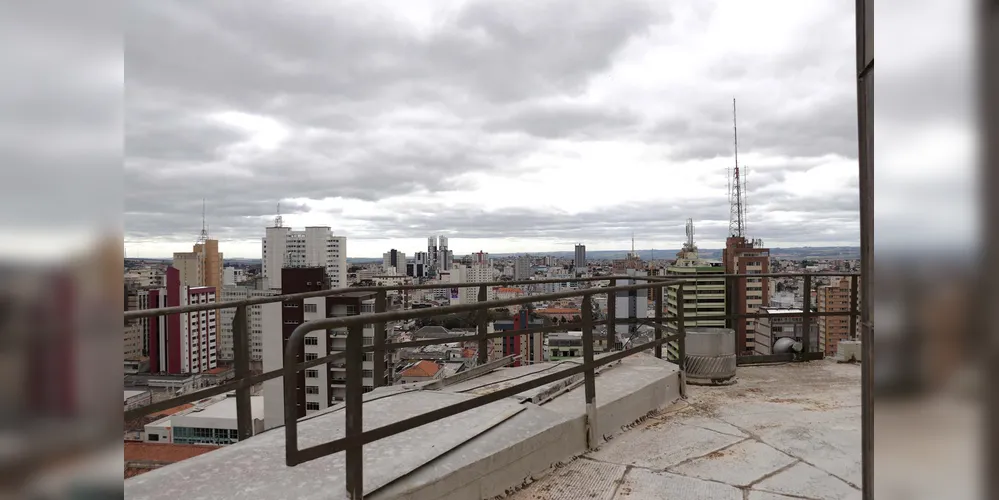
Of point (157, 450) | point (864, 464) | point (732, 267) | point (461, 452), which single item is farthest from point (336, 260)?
point (864, 464)

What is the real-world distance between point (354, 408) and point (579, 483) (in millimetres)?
1550

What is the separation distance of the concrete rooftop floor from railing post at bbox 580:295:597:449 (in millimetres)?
119

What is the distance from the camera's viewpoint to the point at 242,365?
3346 mm

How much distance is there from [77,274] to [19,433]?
0.65ft

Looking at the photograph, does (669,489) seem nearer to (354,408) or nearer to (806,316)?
(354,408)

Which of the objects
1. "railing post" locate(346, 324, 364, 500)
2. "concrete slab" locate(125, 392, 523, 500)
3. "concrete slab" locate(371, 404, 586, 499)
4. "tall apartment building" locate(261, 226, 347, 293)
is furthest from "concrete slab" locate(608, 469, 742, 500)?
"tall apartment building" locate(261, 226, 347, 293)

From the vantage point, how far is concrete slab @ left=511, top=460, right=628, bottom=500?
9.98 ft

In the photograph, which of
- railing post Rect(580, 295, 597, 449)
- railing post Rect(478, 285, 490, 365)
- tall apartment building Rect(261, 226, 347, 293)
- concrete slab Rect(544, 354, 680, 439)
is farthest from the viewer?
tall apartment building Rect(261, 226, 347, 293)

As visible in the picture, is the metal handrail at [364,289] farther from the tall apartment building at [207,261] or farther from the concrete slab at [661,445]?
the tall apartment building at [207,261]

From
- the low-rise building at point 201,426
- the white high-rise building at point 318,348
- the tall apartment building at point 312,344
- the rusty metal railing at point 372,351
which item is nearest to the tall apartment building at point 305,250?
the tall apartment building at point 312,344

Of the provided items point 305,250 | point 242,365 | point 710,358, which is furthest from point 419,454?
point 305,250

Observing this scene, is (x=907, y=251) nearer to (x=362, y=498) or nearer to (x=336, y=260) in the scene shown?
(x=362, y=498)

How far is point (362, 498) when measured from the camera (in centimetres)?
247

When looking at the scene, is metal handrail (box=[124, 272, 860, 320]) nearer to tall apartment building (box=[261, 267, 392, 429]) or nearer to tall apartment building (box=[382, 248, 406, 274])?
tall apartment building (box=[261, 267, 392, 429])
